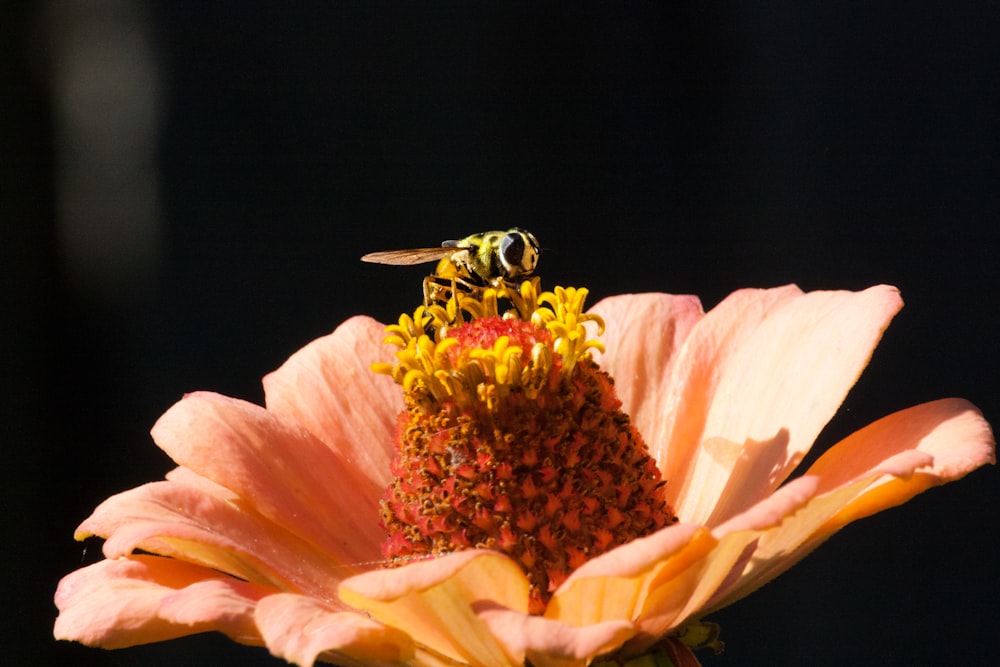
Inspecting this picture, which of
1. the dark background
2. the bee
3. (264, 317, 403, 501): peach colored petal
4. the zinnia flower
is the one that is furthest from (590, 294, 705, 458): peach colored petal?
the dark background

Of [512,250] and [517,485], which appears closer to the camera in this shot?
[517,485]

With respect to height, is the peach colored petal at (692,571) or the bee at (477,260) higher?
the bee at (477,260)

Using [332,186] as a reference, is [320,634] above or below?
below

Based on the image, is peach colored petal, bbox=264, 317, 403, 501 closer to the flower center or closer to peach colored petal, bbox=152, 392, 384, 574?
peach colored petal, bbox=152, 392, 384, 574

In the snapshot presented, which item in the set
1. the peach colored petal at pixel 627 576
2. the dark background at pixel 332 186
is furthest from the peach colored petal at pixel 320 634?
the dark background at pixel 332 186

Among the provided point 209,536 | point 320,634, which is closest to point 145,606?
point 209,536

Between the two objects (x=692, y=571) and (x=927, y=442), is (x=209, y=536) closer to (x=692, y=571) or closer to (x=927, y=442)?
(x=692, y=571)

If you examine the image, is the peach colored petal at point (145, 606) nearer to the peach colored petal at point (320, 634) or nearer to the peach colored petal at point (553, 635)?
the peach colored petal at point (320, 634)
